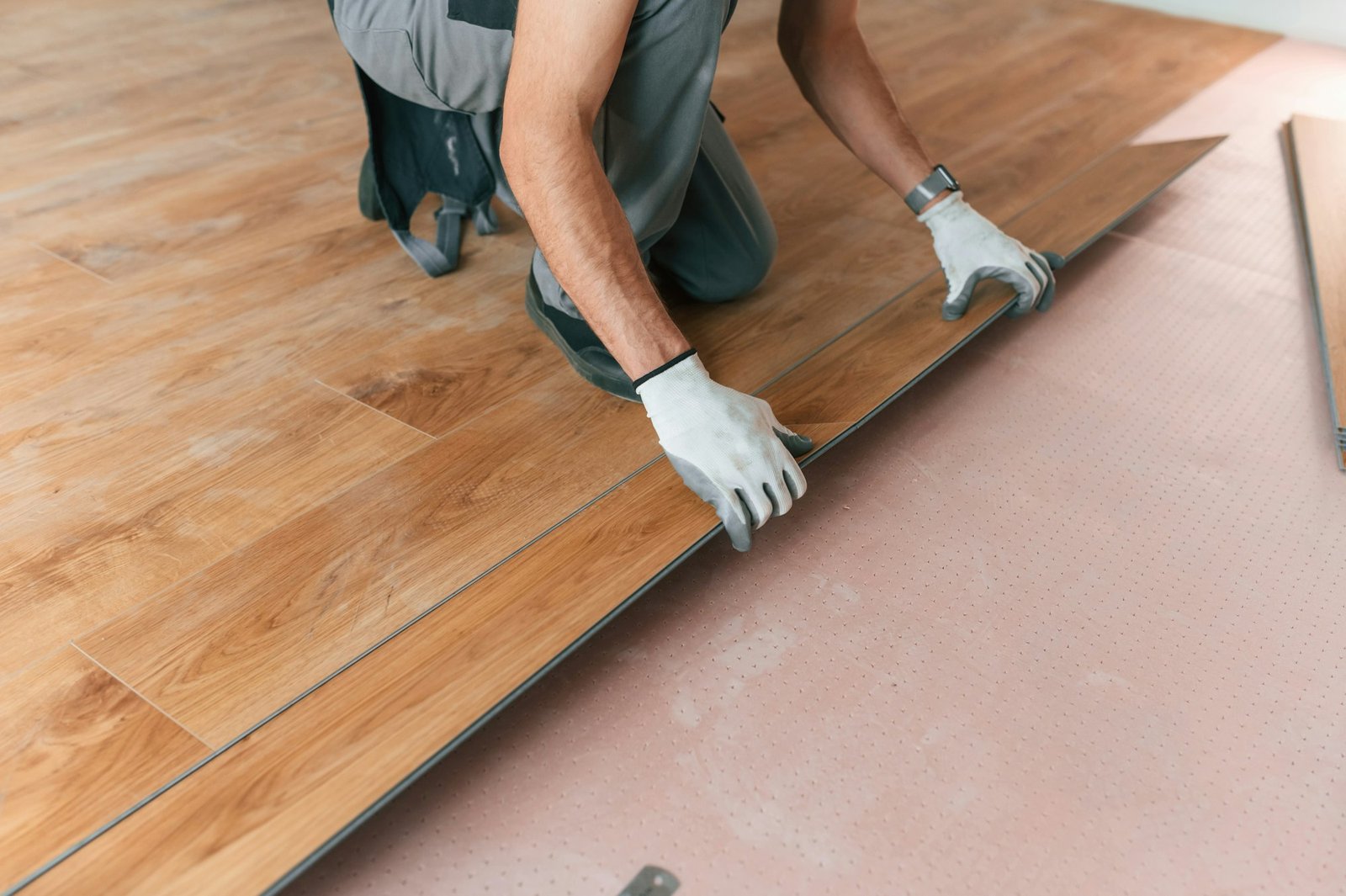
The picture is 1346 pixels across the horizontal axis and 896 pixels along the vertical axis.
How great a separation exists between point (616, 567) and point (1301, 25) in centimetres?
396

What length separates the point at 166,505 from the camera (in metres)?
1.42

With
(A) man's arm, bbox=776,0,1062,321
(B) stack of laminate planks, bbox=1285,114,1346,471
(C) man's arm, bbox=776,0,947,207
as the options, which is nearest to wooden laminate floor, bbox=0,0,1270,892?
(A) man's arm, bbox=776,0,1062,321

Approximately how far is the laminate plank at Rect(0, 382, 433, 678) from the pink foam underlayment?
45 cm

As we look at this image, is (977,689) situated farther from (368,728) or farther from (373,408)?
(373,408)

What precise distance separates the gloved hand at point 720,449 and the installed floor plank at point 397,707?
56 millimetres

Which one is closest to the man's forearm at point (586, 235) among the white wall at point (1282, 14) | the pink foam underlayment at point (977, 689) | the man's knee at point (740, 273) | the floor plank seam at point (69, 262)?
the pink foam underlayment at point (977, 689)

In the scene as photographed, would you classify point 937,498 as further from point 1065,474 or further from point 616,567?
point 616,567

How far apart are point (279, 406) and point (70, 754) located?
667 mm

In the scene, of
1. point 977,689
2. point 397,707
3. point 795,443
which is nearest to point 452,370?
point 795,443

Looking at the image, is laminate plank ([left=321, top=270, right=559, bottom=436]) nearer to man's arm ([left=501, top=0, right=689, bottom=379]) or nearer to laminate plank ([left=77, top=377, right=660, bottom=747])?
laminate plank ([left=77, top=377, right=660, bottom=747])

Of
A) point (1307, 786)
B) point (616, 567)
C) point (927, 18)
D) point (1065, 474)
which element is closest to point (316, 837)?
point (616, 567)

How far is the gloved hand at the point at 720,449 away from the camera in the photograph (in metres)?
1.37

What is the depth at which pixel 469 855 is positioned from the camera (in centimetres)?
108

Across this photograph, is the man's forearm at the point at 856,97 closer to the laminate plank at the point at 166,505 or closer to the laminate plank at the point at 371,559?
the laminate plank at the point at 371,559
